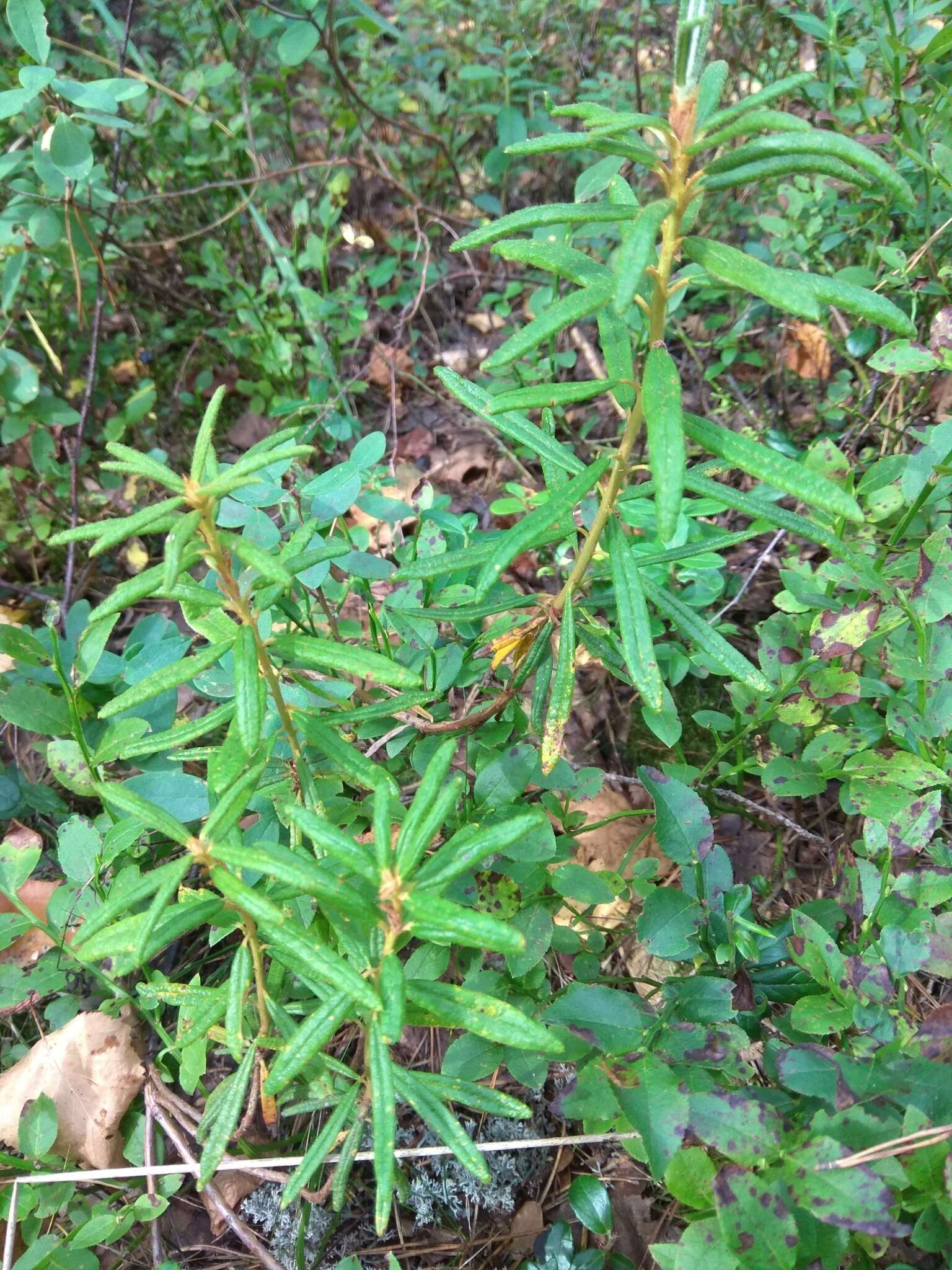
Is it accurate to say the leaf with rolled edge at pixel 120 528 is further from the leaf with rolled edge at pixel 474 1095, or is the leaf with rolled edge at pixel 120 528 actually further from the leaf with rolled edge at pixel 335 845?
the leaf with rolled edge at pixel 474 1095

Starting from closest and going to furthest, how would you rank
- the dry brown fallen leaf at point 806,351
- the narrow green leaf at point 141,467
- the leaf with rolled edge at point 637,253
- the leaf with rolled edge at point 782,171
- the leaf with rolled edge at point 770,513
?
the leaf with rolled edge at point 637,253, the leaf with rolled edge at point 782,171, the narrow green leaf at point 141,467, the leaf with rolled edge at point 770,513, the dry brown fallen leaf at point 806,351

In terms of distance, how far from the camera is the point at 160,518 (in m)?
1.15

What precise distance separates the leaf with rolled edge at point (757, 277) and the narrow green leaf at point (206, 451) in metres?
0.67

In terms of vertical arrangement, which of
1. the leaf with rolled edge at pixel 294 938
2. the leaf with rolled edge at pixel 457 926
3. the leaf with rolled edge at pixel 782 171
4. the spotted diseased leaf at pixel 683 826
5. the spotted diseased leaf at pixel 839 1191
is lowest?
the spotted diseased leaf at pixel 839 1191

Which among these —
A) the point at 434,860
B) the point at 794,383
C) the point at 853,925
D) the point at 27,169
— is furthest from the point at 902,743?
the point at 27,169

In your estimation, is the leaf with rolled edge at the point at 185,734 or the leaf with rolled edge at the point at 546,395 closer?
the leaf with rolled edge at the point at 546,395

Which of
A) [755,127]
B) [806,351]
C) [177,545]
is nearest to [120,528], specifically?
[177,545]

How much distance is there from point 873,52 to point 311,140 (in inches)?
105

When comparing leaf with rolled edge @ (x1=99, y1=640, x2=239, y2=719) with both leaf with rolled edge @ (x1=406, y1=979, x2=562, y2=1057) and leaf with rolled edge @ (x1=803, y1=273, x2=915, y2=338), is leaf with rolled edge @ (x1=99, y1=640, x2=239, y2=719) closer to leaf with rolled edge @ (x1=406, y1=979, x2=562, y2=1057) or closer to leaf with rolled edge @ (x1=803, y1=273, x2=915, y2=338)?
leaf with rolled edge @ (x1=406, y1=979, x2=562, y2=1057)

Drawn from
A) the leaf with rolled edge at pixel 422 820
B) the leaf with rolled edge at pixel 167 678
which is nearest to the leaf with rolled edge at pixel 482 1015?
the leaf with rolled edge at pixel 422 820

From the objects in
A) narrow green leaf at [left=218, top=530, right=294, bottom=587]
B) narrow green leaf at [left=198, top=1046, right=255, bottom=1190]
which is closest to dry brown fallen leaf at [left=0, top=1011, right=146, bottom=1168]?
narrow green leaf at [left=198, top=1046, right=255, bottom=1190]

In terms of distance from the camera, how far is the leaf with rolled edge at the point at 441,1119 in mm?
1187

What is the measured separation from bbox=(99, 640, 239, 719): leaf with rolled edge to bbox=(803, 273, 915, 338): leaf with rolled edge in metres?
0.94

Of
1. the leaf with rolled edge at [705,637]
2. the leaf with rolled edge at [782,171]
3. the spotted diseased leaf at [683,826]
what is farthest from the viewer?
the spotted diseased leaf at [683,826]
